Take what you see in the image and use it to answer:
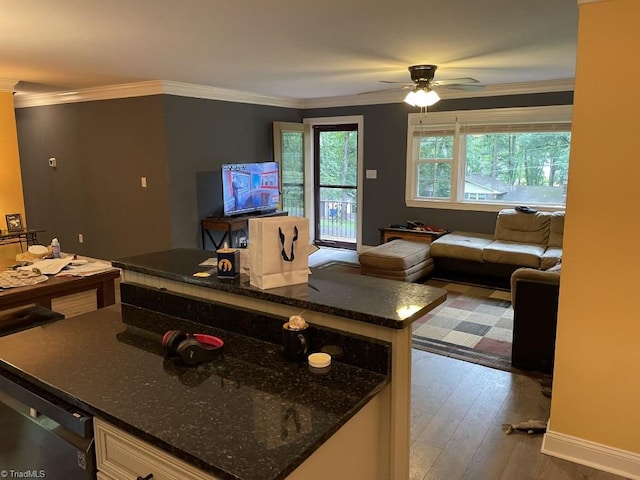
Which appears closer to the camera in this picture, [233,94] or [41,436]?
[41,436]

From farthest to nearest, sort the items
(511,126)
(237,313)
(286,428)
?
(511,126) < (237,313) < (286,428)

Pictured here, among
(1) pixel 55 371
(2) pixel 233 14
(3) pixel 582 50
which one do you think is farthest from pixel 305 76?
(1) pixel 55 371

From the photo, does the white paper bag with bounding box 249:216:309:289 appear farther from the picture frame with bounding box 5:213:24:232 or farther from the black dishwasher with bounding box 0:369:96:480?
the picture frame with bounding box 5:213:24:232

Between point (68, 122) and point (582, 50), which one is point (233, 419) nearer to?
Result: point (582, 50)

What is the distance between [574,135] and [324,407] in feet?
5.67

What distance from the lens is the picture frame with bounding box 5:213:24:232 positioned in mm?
5379

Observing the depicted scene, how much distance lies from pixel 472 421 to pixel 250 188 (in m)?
4.37

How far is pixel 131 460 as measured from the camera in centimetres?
124

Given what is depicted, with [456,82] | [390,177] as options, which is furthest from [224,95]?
[456,82]

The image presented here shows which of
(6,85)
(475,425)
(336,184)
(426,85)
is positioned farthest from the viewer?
(336,184)

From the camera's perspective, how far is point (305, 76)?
204 inches

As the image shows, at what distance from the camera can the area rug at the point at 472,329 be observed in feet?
12.1

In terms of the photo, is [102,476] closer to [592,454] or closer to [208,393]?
[208,393]

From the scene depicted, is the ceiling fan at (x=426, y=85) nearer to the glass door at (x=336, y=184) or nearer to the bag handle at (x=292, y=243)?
the glass door at (x=336, y=184)
